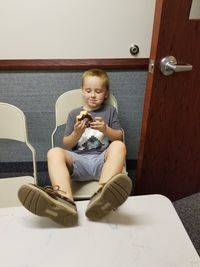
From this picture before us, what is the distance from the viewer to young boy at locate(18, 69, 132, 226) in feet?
3.11

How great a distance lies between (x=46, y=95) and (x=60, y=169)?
Result: 77 cm

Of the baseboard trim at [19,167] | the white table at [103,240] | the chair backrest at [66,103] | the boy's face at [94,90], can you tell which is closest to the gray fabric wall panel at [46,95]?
the baseboard trim at [19,167]

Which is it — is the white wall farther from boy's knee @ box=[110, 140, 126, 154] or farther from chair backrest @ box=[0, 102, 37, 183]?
boy's knee @ box=[110, 140, 126, 154]

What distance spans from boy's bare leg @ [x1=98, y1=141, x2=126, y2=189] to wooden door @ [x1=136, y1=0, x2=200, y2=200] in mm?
141

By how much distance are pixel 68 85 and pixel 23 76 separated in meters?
0.30

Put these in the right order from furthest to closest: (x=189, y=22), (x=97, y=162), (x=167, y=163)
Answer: (x=167, y=163) < (x=97, y=162) < (x=189, y=22)

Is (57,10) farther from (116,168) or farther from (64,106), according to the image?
(116,168)

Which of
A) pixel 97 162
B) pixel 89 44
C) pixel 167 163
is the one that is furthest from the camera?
pixel 89 44

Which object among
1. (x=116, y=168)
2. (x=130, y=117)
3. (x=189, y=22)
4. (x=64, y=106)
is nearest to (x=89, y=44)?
(x=64, y=106)

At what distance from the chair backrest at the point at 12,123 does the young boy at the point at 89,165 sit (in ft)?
0.75

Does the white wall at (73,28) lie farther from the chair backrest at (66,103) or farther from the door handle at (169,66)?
the door handle at (169,66)

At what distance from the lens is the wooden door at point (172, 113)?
3.88ft

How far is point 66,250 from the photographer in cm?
85

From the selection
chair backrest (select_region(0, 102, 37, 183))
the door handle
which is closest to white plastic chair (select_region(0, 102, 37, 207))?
chair backrest (select_region(0, 102, 37, 183))
